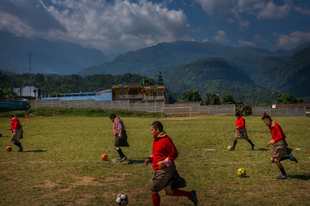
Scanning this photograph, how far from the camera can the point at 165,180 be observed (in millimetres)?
6594

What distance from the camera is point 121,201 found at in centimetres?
692

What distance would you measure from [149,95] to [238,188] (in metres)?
83.9

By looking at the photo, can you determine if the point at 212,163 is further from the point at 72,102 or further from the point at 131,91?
the point at 131,91

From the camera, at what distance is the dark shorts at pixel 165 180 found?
6.54 meters

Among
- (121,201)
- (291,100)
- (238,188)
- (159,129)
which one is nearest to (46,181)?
(121,201)

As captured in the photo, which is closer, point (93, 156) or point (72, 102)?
point (93, 156)

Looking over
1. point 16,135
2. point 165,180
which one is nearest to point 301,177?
point 165,180

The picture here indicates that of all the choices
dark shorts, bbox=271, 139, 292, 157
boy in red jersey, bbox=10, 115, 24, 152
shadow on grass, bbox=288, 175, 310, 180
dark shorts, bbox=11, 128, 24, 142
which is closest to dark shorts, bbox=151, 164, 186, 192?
dark shorts, bbox=271, 139, 292, 157

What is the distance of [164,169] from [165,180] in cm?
28

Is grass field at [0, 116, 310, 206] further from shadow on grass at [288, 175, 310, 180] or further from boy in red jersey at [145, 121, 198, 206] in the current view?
boy in red jersey at [145, 121, 198, 206]

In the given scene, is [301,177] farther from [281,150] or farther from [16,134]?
[16,134]

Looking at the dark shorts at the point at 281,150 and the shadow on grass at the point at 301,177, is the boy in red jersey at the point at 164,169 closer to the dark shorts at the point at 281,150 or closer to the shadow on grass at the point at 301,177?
the dark shorts at the point at 281,150

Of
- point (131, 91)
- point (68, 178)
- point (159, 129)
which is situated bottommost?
point (68, 178)

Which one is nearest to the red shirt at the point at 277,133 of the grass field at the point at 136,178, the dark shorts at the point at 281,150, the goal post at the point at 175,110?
the dark shorts at the point at 281,150
